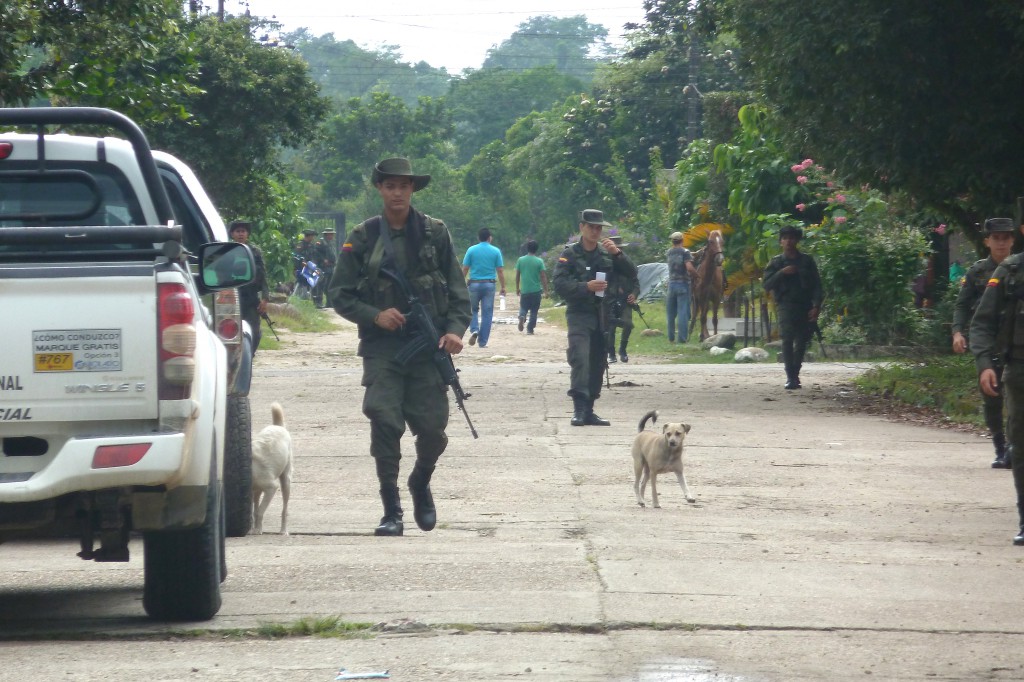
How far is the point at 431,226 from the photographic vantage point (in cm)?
830

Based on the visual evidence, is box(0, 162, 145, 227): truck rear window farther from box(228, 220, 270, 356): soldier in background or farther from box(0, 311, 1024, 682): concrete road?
box(228, 220, 270, 356): soldier in background

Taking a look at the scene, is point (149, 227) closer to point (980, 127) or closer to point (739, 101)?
point (980, 127)

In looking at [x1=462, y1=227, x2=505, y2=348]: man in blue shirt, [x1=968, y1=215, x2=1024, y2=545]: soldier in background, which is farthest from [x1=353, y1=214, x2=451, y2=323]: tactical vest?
[x1=462, y1=227, x2=505, y2=348]: man in blue shirt

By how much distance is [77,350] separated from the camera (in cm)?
522

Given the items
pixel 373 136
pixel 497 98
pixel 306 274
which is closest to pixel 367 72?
pixel 497 98

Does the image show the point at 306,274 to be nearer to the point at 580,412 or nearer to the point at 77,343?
the point at 580,412

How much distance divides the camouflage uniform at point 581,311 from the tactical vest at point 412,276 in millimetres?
5496

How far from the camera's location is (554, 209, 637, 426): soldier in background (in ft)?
45.4

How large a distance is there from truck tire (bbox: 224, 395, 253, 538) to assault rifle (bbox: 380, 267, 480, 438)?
3.29 ft

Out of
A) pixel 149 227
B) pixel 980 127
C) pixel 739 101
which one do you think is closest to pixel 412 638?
pixel 149 227

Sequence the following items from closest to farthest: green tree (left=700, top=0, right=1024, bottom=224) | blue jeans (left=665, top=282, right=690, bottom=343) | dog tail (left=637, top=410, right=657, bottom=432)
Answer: dog tail (left=637, top=410, right=657, bottom=432) < green tree (left=700, top=0, right=1024, bottom=224) < blue jeans (left=665, top=282, right=690, bottom=343)

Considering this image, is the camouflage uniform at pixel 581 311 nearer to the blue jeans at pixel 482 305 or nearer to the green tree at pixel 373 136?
the blue jeans at pixel 482 305

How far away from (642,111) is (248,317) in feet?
132

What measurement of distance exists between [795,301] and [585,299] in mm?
4632
